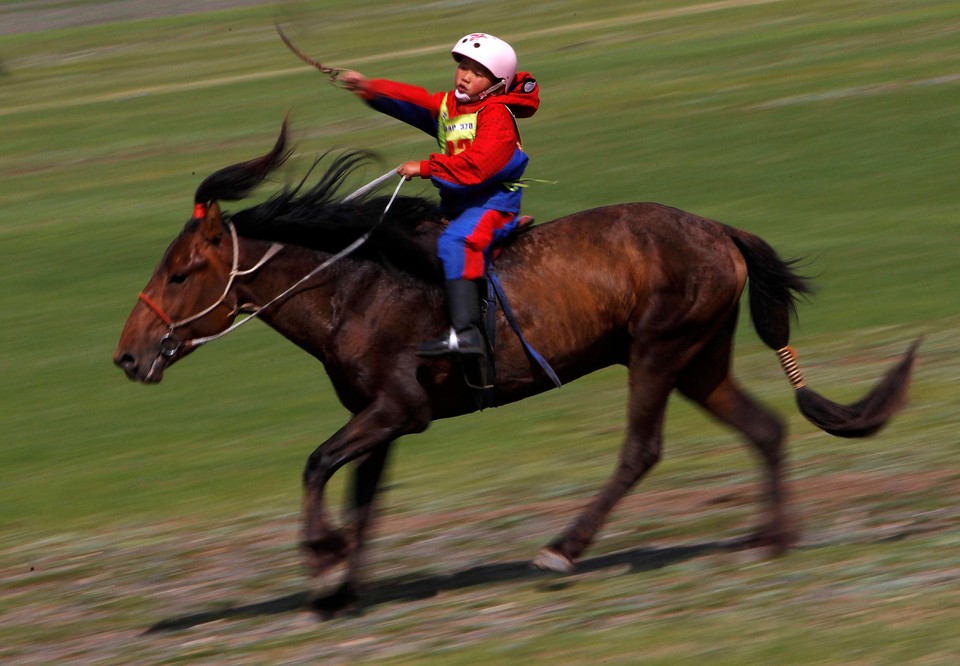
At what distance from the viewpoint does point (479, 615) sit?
7.05 m

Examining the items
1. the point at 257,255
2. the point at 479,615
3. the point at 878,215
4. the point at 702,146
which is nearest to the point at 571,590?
the point at 479,615

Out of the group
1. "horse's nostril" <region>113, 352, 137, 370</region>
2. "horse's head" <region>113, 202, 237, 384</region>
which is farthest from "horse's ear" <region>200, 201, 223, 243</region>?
"horse's nostril" <region>113, 352, 137, 370</region>

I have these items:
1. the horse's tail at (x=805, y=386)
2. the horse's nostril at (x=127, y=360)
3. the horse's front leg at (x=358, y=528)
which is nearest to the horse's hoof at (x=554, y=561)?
the horse's front leg at (x=358, y=528)

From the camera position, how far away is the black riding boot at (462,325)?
24.0 ft

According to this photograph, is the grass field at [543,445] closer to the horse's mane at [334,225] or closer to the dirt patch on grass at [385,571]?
the dirt patch on grass at [385,571]

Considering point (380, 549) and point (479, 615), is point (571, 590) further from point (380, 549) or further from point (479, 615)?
point (380, 549)

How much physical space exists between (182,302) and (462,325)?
126 cm

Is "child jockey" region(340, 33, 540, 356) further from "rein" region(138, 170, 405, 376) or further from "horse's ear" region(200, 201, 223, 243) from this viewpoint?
"horse's ear" region(200, 201, 223, 243)

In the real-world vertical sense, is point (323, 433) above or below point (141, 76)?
above

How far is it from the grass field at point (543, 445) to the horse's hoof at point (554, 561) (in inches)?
3.1

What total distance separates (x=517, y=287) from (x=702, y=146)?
49.8 feet

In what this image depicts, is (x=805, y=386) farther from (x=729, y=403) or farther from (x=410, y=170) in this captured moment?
(x=410, y=170)

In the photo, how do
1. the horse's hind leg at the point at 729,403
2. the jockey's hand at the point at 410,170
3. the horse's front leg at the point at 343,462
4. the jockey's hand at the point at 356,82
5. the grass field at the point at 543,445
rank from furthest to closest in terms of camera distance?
the horse's hind leg at the point at 729,403 → the jockey's hand at the point at 356,82 → the jockey's hand at the point at 410,170 → the horse's front leg at the point at 343,462 → the grass field at the point at 543,445

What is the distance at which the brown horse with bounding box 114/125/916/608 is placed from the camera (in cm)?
732
